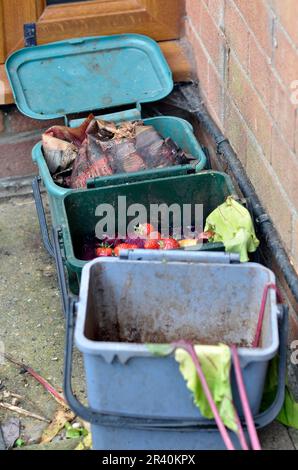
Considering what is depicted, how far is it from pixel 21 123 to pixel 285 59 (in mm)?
1792

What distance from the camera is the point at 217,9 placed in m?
3.99

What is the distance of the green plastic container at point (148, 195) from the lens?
3666mm

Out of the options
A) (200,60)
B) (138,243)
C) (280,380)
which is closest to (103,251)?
(138,243)

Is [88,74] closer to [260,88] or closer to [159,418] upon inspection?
[260,88]

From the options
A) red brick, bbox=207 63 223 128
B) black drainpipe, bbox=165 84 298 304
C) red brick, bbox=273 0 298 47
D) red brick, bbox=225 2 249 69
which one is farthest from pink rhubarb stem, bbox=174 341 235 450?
red brick, bbox=207 63 223 128

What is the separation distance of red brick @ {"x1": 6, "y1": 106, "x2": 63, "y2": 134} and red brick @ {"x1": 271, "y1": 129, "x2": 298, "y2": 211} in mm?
1482

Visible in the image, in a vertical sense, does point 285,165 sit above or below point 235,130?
above

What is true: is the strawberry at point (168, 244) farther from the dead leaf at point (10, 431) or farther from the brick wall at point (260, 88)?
the dead leaf at point (10, 431)

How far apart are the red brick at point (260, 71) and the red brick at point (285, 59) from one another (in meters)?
0.11

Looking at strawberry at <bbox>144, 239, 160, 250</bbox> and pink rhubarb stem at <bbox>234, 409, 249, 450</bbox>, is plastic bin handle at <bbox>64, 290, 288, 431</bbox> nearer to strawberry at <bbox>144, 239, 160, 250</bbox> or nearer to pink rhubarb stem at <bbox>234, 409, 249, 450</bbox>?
pink rhubarb stem at <bbox>234, 409, 249, 450</bbox>

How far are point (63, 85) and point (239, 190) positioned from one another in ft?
3.81

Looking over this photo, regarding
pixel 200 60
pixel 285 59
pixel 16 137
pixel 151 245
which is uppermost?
pixel 285 59

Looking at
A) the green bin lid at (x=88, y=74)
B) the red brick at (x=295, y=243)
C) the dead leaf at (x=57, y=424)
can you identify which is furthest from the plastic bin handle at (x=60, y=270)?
the green bin lid at (x=88, y=74)

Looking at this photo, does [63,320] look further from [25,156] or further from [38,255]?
[25,156]
